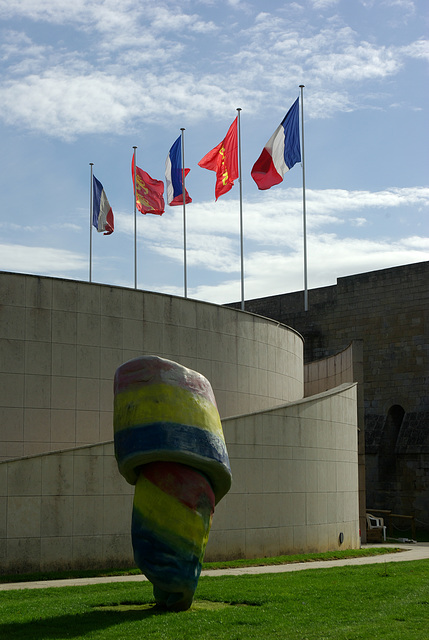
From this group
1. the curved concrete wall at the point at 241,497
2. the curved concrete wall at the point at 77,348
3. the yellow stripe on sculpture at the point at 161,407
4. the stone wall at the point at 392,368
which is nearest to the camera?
the yellow stripe on sculpture at the point at 161,407

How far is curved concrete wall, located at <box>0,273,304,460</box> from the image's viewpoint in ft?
65.7

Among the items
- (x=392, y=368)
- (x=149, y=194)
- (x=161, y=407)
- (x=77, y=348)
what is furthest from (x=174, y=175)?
(x=161, y=407)

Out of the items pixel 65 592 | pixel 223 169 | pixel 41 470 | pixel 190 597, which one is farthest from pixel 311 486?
pixel 223 169

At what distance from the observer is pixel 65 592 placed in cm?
1353

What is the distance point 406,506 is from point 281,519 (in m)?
16.9

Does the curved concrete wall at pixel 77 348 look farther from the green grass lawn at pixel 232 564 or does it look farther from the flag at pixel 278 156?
the flag at pixel 278 156

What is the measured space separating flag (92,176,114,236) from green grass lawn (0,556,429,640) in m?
21.8

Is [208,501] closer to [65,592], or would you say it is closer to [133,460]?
[133,460]

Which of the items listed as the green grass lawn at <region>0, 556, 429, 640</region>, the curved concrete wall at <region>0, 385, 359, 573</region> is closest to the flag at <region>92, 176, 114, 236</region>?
the curved concrete wall at <region>0, 385, 359, 573</region>

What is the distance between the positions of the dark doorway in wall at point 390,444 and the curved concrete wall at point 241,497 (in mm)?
12825

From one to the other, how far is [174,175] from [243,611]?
24687 millimetres

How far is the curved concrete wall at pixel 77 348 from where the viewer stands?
20031 mm

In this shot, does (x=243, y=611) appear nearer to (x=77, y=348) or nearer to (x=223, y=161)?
(x=77, y=348)

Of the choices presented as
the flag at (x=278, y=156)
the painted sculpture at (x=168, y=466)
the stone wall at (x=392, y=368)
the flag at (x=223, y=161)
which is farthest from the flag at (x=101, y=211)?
the painted sculpture at (x=168, y=466)
